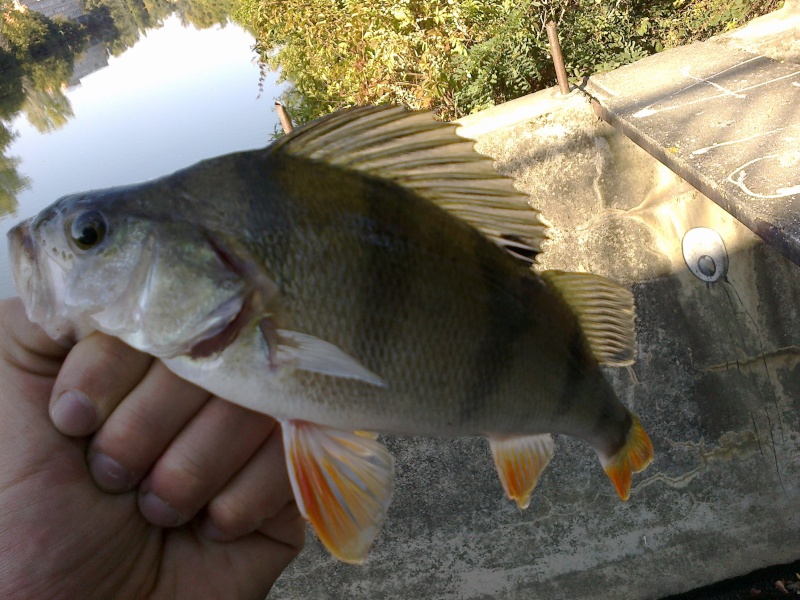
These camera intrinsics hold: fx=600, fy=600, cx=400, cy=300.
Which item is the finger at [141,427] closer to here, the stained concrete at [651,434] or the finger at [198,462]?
the finger at [198,462]

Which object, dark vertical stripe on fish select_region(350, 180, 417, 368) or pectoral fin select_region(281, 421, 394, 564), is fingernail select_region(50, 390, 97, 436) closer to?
pectoral fin select_region(281, 421, 394, 564)

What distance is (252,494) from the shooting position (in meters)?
1.05

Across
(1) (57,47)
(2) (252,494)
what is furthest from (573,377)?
(1) (57,47)

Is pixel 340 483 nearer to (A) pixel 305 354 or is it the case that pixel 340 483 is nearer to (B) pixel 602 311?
(A) pixel 305 354

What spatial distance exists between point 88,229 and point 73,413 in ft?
0.97

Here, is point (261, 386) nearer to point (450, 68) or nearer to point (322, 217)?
point (322, 217)

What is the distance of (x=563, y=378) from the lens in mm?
1078

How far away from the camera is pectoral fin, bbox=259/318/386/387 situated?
90 centimetres

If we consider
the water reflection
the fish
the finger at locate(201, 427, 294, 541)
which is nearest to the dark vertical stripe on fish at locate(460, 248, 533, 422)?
the fish

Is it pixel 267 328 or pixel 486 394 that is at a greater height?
pixel 267 328

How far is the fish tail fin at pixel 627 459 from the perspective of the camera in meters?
1.20

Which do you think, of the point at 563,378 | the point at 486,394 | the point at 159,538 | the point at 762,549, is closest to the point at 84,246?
the point at 159,538

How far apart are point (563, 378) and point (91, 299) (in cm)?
79

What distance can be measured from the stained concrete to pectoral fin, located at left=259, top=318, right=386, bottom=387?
1807mm
